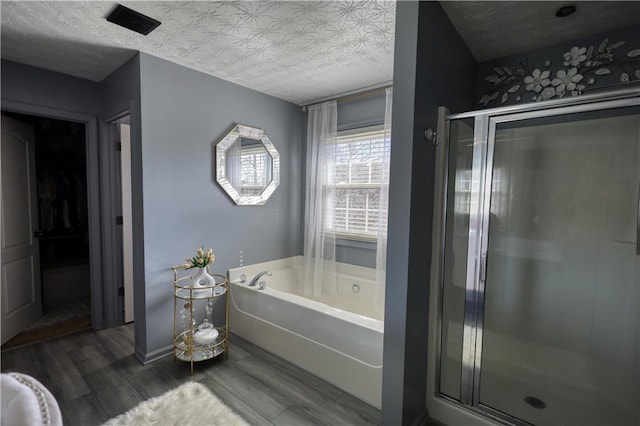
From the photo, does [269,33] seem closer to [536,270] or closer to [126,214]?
[126,214]

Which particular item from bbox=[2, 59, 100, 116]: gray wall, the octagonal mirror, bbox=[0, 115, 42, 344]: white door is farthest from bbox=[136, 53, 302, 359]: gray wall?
bbox=[0, 115, 42, 344]: white door

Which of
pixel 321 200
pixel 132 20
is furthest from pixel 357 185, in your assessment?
pixel 132 20

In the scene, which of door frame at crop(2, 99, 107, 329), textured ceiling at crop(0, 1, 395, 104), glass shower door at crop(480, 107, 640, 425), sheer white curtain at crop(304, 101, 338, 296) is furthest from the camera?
sheer white curtain at crop(304, 101, 338, 296)

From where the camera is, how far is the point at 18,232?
9.25 ft

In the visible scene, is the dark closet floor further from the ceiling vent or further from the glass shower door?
the glass shower door

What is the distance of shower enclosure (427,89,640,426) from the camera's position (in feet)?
5.45

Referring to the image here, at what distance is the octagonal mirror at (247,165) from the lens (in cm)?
289

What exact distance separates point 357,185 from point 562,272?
1858 millimetres

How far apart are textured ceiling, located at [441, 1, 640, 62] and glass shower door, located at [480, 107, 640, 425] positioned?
574mm

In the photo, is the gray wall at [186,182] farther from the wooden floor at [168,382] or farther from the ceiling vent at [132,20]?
the ceiling vent at [132,20]

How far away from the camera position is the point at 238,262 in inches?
122

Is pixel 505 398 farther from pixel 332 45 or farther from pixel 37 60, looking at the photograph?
pixel 37 60

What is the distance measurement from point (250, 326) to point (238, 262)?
0.68 m

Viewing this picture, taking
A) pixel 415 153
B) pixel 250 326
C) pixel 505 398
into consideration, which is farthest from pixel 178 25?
pixel 505 398
